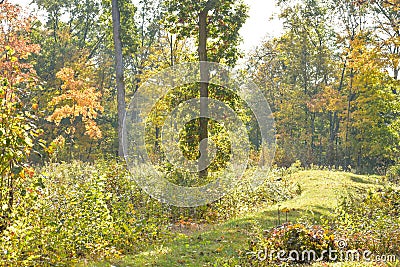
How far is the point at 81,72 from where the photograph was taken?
2708 centimetres

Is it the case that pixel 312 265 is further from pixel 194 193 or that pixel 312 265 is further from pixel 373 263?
pixel 194 193

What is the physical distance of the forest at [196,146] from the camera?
5746 millimetres

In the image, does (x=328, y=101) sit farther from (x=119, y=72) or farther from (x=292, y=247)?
(x=292, y=247)

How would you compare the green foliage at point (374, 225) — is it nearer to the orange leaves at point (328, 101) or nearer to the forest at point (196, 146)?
the forest at point (196, 146)

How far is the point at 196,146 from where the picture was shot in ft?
47.6

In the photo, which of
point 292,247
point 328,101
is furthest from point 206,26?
point 328,101

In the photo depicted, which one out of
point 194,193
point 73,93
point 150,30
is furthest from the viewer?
point 150,30

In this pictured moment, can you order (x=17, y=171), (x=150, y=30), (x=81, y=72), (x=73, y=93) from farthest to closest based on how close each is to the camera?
(x=150, y=30), (x=81, y=72), (x=73, y=93), (x=17, y=171)

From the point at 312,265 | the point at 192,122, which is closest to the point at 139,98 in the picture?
the point at 192,122

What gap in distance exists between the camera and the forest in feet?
18.9

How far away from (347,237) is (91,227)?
3438 mm

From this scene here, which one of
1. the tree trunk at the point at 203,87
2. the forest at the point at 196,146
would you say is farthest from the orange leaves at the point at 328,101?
the tree trunk at the point at 203,87

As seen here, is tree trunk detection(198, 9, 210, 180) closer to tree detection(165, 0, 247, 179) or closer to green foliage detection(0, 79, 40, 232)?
tree detection(165, 0, 247, 179)

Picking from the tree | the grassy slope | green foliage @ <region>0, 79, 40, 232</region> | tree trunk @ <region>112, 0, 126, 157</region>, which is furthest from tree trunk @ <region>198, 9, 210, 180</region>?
green foliage @ <region>0, 79, 40, 232</region>
